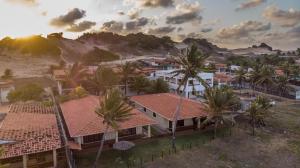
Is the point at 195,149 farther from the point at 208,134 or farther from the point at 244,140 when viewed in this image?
the point at 244,140

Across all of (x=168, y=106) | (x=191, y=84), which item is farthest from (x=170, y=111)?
(x=191, y=84)

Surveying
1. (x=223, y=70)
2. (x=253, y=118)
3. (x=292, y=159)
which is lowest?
(x=292, y=159)

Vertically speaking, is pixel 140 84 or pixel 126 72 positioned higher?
pixel 126 72

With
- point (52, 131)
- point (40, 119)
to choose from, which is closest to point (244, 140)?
point (52, 131)

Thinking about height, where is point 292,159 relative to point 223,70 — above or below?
below

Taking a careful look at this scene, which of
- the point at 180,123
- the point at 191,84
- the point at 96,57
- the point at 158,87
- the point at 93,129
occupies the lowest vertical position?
the point at 180,123

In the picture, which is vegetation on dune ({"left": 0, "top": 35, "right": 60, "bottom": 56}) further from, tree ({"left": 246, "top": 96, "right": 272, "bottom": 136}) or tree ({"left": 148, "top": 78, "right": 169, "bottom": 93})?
Result: tree ({"left": 246, "top": 96, "right": 272, "bottom": 136})

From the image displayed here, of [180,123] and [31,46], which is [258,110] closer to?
[180,123]
